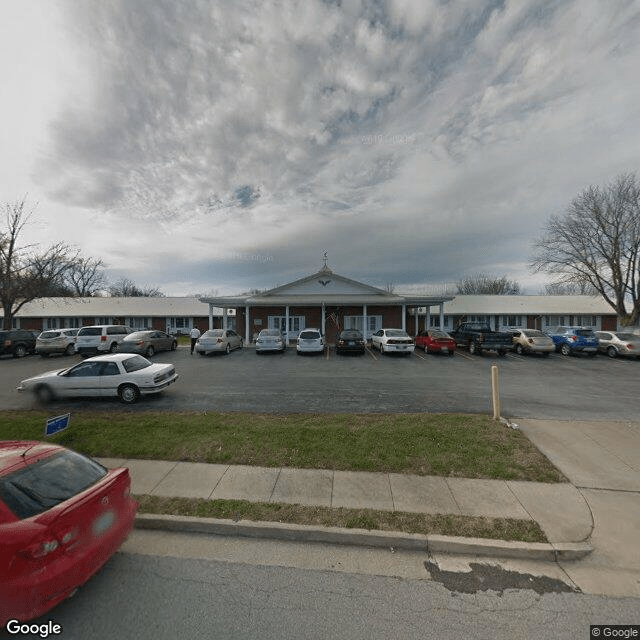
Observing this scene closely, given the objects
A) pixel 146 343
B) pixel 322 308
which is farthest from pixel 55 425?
pixel 322 308

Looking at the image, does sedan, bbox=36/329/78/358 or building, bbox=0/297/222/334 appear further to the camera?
building, bbox=0/297/222/334

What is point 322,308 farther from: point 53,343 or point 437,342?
point 53,343

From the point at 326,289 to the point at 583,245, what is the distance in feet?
75.9

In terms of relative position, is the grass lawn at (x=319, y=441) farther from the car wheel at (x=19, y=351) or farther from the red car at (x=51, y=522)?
the car wheel at (x=19, y=351)

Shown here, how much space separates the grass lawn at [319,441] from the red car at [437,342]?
38.0 ft

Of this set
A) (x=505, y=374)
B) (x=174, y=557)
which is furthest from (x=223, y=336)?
(x=174, y=557)

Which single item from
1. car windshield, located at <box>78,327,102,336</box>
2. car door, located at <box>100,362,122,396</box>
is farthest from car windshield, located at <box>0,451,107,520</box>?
car windshield, located at <box>78,327,102,336</box>

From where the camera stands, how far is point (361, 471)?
4.98 m

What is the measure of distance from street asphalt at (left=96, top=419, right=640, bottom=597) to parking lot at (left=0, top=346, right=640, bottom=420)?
9.18 ft

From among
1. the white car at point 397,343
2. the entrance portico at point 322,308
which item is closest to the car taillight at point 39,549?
the white car at point 397,343

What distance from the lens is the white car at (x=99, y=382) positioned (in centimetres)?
871

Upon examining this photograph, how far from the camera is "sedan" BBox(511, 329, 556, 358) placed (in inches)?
702

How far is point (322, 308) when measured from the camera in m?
25.2

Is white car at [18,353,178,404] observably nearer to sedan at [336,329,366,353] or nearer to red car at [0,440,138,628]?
→ red car at [0,440,138,628]
